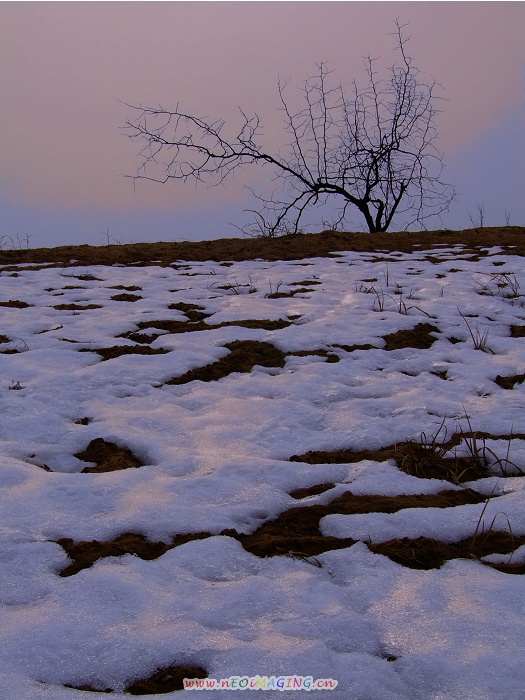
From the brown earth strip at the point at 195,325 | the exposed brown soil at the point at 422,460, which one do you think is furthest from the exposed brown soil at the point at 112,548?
the brown earth strip at the point at 195,325

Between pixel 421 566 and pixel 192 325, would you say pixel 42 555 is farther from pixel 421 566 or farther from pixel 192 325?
pixel 192 325

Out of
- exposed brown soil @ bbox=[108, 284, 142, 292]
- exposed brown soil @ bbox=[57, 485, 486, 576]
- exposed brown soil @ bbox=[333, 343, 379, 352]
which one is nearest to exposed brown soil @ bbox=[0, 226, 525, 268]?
exposed brown soil @ bbox=[108, 284, 142, 292]

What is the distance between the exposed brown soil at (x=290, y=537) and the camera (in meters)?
2.60

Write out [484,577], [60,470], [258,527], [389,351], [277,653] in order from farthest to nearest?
[389,351]
[60,470]
[258,527]
[484,577]
[277,653]

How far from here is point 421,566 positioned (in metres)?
2.53

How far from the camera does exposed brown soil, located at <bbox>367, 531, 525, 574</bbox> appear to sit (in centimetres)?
254

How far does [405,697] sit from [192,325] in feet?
14.5

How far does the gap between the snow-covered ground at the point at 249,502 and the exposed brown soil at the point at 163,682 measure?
0.02 meters

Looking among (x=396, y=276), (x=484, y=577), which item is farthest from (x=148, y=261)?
(x=484, y=577)

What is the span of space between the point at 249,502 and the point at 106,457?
3.12 ft

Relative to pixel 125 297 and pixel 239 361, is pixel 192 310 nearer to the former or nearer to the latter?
pixel 125 297

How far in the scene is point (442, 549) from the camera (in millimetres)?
2625

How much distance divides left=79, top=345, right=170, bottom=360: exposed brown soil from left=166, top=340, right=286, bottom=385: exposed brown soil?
1.78 feet

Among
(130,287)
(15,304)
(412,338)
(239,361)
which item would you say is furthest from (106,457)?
(130,287)
